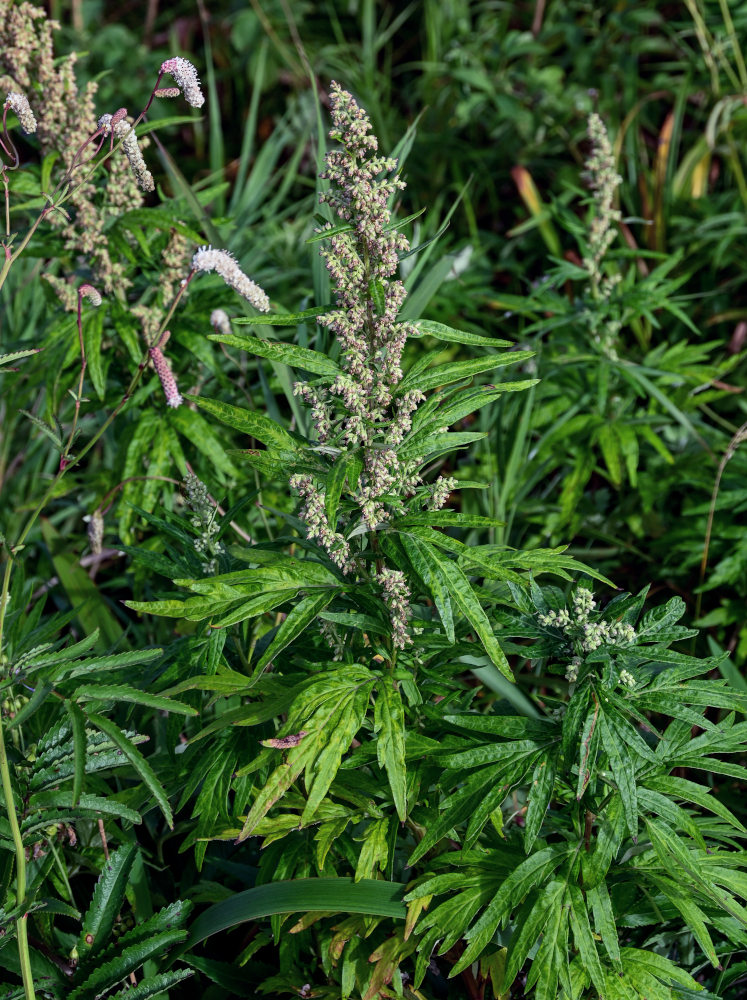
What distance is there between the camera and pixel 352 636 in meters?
1.83

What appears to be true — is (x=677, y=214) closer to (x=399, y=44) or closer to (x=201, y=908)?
(x=399, y=44)

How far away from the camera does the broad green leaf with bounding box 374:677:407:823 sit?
149 cm

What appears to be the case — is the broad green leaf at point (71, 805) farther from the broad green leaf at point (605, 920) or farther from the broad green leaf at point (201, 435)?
the broad green leaf at point (201, 435)

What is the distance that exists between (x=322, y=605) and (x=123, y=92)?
4.08 meters

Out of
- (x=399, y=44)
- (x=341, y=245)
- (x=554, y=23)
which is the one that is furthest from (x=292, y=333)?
(x=399, y=44)

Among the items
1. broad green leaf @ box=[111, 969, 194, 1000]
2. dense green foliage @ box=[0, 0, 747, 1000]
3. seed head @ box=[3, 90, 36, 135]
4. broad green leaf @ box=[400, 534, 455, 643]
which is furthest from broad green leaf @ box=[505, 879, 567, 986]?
seed head @ box=[3, 90, 36, 135]

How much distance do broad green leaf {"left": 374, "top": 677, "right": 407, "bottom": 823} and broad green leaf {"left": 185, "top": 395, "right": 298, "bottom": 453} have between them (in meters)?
0.44

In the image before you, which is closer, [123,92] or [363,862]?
[363,862]

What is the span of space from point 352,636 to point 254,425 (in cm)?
46

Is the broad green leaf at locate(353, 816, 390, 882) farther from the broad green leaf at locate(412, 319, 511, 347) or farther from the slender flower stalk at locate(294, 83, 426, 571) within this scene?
the broad green leaf at locate(412, 319, 511, 347)

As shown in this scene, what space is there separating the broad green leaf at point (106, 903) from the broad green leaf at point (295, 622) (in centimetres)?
57

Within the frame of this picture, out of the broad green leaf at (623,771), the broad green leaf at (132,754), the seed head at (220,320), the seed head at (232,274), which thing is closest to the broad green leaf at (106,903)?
the broad green leaf at (132,754)

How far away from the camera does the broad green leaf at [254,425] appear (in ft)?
5.21

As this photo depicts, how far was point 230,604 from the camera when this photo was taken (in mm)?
1550
